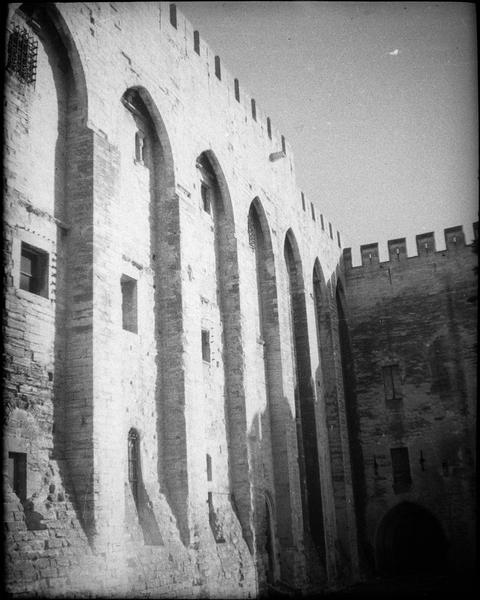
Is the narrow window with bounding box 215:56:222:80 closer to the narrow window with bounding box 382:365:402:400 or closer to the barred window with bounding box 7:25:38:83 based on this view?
the barred window with bounding box 7:25:38:83

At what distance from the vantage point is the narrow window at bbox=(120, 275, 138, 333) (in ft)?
40.4

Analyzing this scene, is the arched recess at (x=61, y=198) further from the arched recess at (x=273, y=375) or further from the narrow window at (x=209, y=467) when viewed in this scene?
the arched recess at (x=273, y=375)

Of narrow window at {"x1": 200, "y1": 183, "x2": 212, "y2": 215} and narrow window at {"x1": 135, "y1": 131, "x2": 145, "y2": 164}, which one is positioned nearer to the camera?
narrow window at {"x1": 135, "y1": 131, "x2": 145, "y2": 164}

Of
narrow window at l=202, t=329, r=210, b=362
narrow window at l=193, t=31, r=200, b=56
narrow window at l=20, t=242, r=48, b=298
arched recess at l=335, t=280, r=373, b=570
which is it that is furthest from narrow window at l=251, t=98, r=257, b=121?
narrow window at l=20, t=242, r=48, b=298

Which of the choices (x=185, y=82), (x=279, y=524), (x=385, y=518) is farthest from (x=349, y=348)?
(x=185, y=82)

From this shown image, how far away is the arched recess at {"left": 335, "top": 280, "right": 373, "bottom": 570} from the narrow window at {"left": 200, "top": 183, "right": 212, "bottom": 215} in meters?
10.1

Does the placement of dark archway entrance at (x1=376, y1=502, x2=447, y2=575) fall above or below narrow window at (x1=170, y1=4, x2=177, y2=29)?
below

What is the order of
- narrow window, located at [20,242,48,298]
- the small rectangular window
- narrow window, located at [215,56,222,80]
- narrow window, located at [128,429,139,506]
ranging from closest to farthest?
the small rectangular window < narrow window, located at [20,242,48,298] < narrow window, located at [128,429,139,506] < narrow window, located at [215,56,222,80]

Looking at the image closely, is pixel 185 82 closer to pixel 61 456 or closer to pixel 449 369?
pixel 61 456

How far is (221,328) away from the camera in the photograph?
15758 mm

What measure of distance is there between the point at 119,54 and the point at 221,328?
6.13 m

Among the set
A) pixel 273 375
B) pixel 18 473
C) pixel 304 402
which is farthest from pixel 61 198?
pixel 304 402

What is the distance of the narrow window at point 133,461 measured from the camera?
37.6 feet

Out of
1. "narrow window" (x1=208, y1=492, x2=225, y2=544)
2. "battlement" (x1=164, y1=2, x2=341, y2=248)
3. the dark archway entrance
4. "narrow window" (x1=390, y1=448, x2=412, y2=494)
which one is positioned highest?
"battlement" (x1=164, y1=2, x2=341, y2=248)
